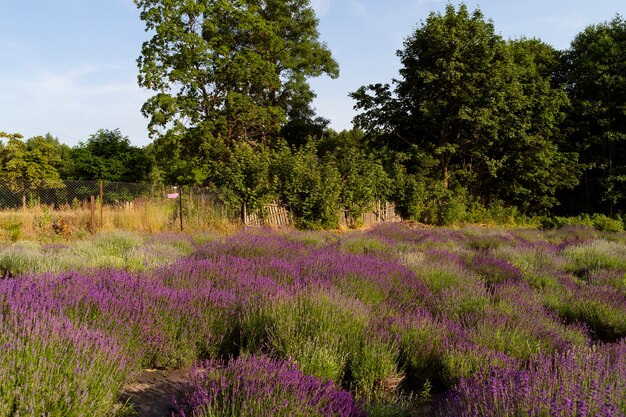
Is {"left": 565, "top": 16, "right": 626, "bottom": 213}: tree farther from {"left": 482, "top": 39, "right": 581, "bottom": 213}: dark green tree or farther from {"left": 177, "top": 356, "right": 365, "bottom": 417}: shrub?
{"left": 177, "top": 356, "right": 365, "bottom": 417}: shrub

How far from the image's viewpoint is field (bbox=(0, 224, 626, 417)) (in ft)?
7.48

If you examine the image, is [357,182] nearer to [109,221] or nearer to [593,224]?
[109,221]

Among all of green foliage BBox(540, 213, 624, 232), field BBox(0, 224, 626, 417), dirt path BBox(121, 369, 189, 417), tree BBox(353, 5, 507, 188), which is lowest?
green foliage BBox(540, 213, 624, 232)

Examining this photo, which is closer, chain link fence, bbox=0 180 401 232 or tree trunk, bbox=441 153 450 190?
chain link fence, bbox=0 180 401 232

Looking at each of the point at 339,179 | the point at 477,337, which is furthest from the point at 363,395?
the point at 339,179

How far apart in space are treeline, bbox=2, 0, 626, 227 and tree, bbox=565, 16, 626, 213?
9 cm

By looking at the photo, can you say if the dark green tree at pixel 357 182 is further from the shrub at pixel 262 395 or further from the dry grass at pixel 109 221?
the shrub at pixel 262 395

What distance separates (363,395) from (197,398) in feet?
4.38

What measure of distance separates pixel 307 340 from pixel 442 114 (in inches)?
947

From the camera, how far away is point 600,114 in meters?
29.8

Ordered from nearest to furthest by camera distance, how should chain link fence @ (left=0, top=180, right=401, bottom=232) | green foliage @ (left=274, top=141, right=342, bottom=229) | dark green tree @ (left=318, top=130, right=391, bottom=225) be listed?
chain link fence @ (left=0, top=180, right=401, bottom=232)
green foliage @ (left=274, top=141, right=342, bottom=229)
dark green tree @ (left=318, top=130, right=391, bottom=225)

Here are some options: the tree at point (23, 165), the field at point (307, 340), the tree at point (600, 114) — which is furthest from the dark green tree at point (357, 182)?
the tree at point (23, 165)

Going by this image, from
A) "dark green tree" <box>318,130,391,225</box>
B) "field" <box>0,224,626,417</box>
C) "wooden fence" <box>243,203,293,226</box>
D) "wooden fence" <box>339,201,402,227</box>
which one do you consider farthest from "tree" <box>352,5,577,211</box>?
"field" <box>0,224,626,417</box>

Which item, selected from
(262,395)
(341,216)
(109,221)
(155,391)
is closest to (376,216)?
(341,216)
